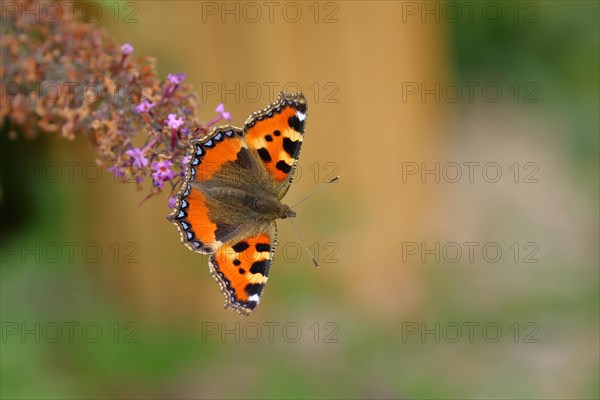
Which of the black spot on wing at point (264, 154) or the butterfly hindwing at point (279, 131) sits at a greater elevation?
the butterfly hindwing at point (279, 131)

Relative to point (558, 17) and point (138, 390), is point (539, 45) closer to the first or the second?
point (558, 17)

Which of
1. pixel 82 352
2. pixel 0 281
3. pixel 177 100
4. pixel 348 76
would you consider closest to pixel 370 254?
pixel 348 76

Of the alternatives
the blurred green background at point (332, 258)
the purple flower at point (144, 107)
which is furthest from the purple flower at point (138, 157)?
the blurred green background at point (332, 258)

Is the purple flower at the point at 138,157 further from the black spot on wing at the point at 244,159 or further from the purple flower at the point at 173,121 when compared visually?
the black spot on wing at the point at 244,159

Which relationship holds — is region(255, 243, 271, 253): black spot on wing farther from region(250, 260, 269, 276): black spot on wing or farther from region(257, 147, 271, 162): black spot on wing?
region(257, 147, 271, 162): black spot on wing

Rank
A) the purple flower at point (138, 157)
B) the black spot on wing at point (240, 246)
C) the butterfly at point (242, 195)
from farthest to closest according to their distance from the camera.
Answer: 1. the black spot on wing at point (240, 246)
2. the butterfly at point (242, 195)
3. the purple flower at point (138, 157)
